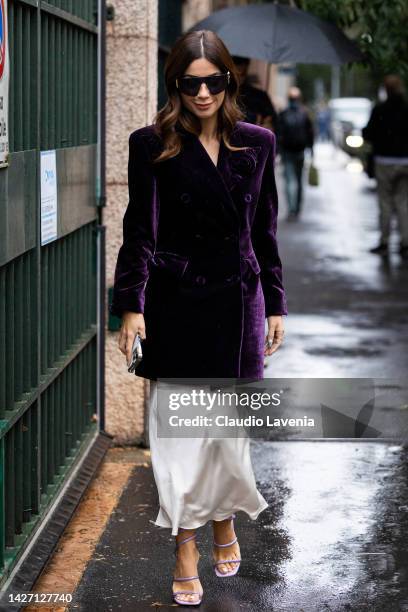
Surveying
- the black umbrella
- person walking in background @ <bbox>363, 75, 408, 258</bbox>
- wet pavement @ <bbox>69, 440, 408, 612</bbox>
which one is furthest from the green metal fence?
person walking in background @ <bbox>363, 75, 408, 258</bbox>

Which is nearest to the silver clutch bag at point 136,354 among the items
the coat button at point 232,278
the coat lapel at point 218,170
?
the coat button at point 232,278

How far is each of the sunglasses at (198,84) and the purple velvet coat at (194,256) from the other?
157mm

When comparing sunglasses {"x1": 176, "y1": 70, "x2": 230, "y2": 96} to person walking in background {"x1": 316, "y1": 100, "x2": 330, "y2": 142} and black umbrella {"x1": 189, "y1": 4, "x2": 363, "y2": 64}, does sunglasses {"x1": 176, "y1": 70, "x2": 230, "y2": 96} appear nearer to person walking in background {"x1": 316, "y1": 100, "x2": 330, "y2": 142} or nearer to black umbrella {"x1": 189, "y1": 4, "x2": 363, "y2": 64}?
black umbrella {"x1": 189, "y1": 4, "x2": 363, "y2": 64}

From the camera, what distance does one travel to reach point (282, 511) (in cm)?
611

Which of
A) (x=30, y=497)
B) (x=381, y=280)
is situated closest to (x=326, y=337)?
(x=381, y=280)

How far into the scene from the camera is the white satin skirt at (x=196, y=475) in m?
4.87

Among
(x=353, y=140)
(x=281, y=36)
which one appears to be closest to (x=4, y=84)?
(x=281, y=36)

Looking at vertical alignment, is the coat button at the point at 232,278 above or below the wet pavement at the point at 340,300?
above

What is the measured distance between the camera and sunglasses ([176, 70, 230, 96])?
15.5 feet

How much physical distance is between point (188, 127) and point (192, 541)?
1.50 metres

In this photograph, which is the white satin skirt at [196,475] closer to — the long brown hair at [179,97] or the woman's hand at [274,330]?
the woman's hand at [274,330]

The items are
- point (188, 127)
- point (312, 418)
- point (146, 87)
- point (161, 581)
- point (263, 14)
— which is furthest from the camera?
point (263, 14)

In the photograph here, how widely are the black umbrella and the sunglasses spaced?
4.59m

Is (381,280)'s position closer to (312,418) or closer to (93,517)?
(312,418)
